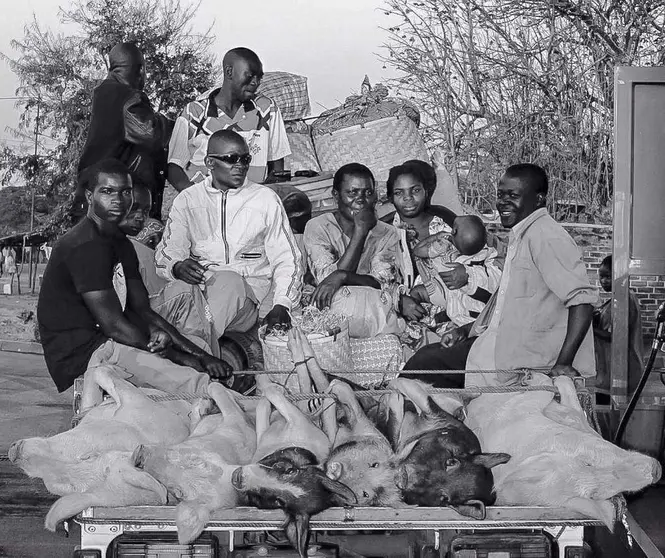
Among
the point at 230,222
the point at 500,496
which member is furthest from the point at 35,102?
the point at 500,496

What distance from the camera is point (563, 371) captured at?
13.9 feet

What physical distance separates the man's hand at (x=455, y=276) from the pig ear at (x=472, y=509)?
2433 mm

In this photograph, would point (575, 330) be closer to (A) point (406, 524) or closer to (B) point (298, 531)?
(A) point (406, 524)

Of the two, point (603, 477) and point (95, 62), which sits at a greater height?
point (95, 62)

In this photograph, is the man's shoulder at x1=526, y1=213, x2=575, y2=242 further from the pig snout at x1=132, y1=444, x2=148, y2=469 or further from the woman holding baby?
the pig snout at x1=132, y1=444, x2=148, y2=469

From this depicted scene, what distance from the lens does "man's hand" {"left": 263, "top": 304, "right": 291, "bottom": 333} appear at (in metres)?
4.96

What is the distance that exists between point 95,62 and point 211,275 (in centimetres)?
1335

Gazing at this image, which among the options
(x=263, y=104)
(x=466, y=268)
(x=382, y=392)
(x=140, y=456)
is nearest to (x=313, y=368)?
(x=382, y=392)

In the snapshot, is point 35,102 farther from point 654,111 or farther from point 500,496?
point 500,496

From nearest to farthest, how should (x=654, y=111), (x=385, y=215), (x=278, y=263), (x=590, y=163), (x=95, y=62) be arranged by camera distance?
(x=654, y=111)
(x=278, y=263)
(x=385, y=215)
(x=590, y=163)
(x=95, y=62)

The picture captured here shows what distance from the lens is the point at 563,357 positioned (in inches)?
169

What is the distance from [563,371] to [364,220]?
176cm

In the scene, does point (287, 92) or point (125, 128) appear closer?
point (125, 128)

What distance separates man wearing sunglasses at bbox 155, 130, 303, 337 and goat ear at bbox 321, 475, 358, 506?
7.16 ft
